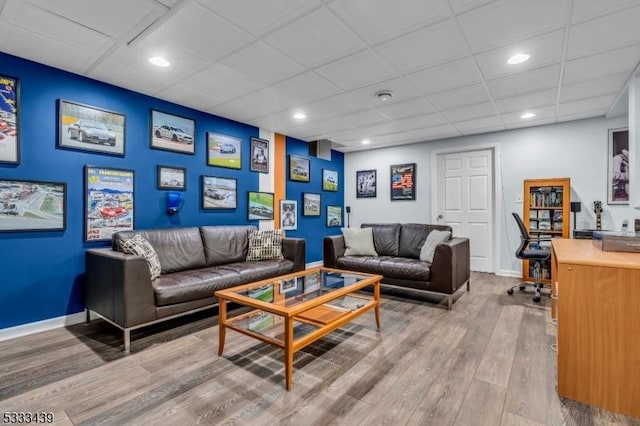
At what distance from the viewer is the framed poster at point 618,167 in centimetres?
401

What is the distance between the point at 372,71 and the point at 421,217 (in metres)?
3.54

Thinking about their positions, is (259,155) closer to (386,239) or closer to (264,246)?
(264,246)

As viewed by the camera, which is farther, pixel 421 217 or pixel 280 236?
pixel 421 217

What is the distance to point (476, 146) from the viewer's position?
5.16 meters

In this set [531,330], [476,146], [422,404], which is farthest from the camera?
[476,146]

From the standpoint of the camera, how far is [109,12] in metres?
2.02

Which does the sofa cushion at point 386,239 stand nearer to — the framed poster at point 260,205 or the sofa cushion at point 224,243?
the framed poster at point 260,205

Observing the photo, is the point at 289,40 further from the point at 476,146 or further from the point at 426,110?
the point at 476,146

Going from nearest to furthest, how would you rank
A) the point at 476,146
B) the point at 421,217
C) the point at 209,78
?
the point at 209,78
the point at 476,146
the point at 421,217

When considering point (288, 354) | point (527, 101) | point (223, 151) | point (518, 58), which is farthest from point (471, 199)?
point (288, 354)

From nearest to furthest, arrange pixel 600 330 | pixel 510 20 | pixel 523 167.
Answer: pixel 600 330
pixel 510 20
pixel 523 167

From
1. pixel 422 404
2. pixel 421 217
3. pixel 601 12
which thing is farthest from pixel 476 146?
pixel 422 404

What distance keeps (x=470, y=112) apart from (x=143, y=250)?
4187mm

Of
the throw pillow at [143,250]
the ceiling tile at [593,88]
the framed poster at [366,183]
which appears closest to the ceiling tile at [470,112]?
the ceiling tile at [593,88]
